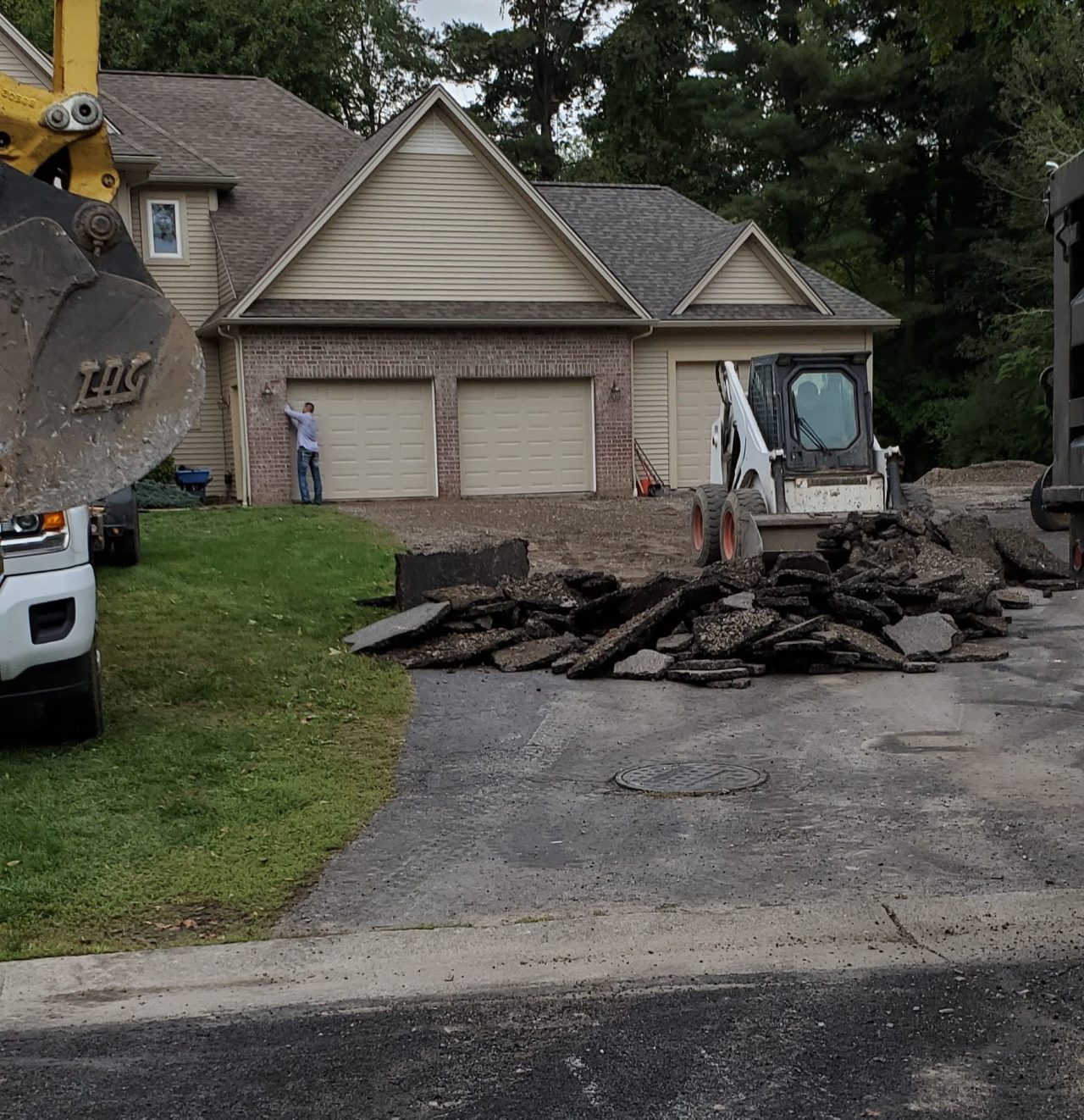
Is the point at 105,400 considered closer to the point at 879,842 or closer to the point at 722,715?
the point at 879,842

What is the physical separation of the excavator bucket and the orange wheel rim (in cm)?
1037

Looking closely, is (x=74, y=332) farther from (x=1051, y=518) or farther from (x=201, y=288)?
(x=201, y=288)

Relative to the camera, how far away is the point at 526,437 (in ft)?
84.2

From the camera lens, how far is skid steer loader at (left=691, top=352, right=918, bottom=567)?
14.7 metres

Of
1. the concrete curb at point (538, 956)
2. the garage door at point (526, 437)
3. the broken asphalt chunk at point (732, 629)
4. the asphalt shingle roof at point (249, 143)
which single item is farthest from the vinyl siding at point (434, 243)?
the concrete curb at point (538, 956)

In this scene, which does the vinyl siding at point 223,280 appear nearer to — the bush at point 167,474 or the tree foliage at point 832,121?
the bush at point 167,474

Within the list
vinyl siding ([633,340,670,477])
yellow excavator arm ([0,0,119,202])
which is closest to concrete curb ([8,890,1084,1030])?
yellow excavator arm ([0,0,119,202])

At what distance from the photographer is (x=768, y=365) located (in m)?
15.2

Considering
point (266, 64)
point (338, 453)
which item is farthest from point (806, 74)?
point (338, 453)

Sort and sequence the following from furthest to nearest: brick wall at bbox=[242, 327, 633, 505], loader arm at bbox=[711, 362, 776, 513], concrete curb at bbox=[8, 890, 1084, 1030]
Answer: brick wall at bbox=[242, 327, 633, 505], loader arm at bbox=[711, 362, 776, 513], concrete curb at bbox=[8, 890, 1084, 1030]

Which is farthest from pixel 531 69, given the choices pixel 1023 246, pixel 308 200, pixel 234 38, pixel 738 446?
pixel 738 446

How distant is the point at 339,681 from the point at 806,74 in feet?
121

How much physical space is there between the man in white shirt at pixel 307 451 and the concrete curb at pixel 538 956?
18909 millimetres

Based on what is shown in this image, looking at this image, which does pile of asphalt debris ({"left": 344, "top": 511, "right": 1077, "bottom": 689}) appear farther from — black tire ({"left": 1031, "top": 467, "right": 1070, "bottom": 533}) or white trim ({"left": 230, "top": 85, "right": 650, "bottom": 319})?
white trim ({"left": 230, "top": 85, "right": 650, "bottom": 319})
